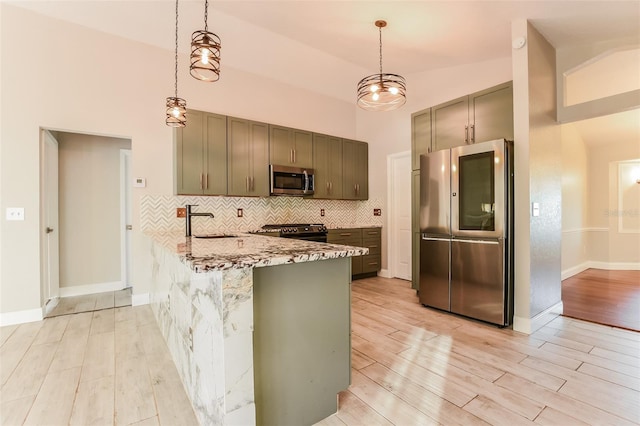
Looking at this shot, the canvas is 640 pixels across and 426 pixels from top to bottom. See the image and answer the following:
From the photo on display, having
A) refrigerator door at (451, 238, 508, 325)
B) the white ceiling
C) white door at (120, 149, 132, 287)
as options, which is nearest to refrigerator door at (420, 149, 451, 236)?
refrigerator door at (451, 238, 508, 325)

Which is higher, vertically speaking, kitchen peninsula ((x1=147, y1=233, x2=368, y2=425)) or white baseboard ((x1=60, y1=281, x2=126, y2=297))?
kitchen peninsula ((x1=147, y1=233, x2=368, y2=425))

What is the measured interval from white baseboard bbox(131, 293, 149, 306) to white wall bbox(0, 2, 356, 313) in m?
0.06

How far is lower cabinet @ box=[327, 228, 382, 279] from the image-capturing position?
15.5 feet

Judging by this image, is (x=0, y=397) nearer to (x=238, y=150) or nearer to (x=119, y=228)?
(x=119, y=228)

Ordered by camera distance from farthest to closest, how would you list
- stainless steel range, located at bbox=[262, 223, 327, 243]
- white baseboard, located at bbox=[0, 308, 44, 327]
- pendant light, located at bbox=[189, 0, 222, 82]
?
stainless steel range, located at bbox=[262, 223, 327, 243] < white baseboard, located at bbox=[0, 308, 44, 327] < pendant light, located at bbox=[189, 0, 222, 82]

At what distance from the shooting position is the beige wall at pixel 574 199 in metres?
4.90

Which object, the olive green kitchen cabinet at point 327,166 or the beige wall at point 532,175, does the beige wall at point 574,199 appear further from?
the olive green kitchen cabinet at point 327,166

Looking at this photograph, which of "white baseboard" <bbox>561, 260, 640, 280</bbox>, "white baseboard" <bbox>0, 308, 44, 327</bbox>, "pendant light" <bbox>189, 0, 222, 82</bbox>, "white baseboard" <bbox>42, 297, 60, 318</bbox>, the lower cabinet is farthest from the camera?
"white baseboard" <bbox>561, 260, 640, 280</bbox>

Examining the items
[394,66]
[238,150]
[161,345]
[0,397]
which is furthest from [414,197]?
[0,397]

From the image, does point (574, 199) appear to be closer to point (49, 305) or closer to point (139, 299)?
point (139, 299)

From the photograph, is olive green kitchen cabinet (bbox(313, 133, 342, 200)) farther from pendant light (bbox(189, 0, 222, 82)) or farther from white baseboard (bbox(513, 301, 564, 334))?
white baseboard (bbox(513, 301, 564, 334))

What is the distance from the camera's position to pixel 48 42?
3.12 meters

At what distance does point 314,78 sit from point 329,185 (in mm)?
1733

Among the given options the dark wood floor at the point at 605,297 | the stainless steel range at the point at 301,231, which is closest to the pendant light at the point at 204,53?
the stainless steel range at the point at 301,231
